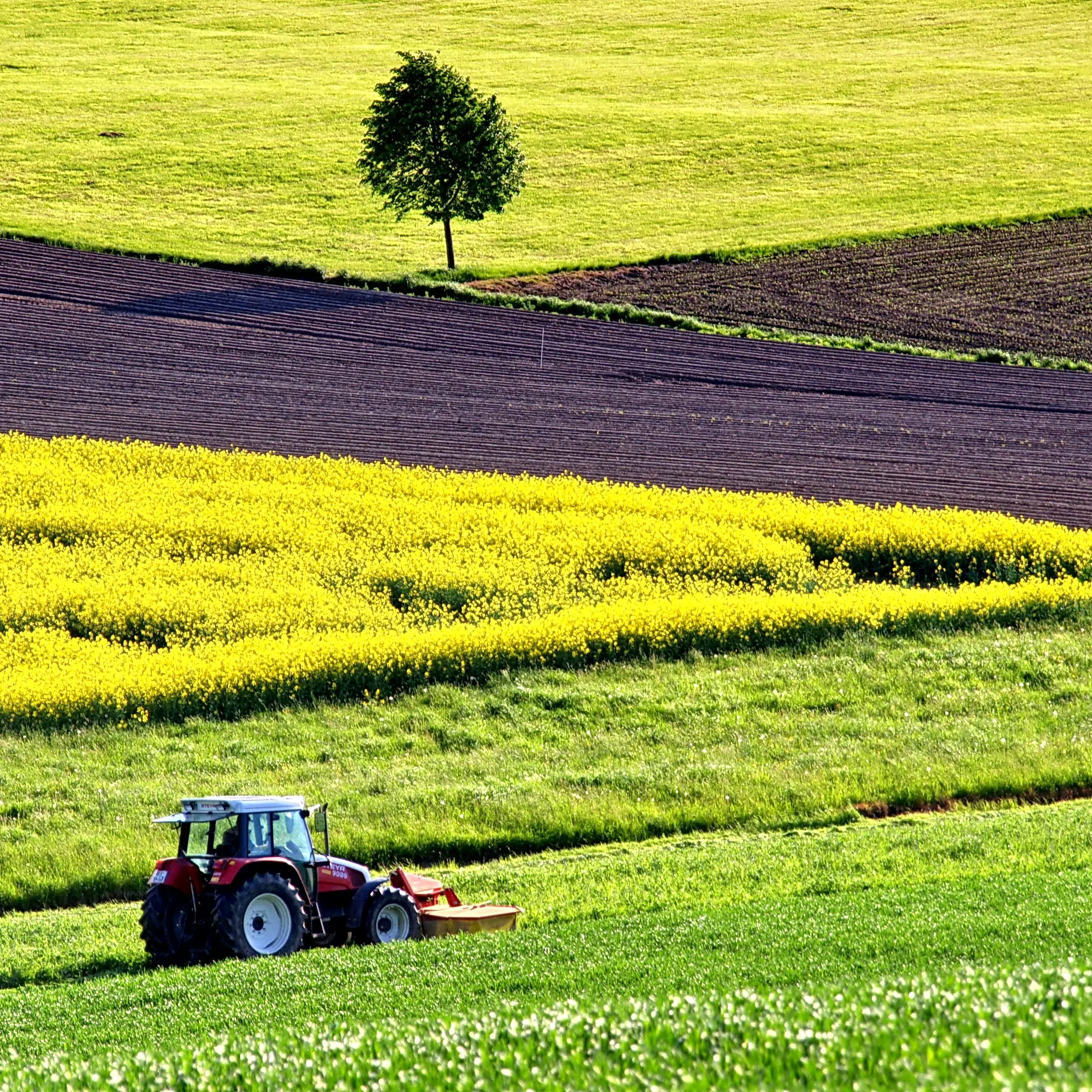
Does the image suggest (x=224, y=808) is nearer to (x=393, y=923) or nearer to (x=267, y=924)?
(x=267, y=924)

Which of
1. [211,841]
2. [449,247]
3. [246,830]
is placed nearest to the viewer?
[246,830]

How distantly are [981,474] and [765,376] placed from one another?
24.6ft

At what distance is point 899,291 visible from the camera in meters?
48.0

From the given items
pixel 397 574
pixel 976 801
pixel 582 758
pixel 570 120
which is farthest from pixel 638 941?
pixel 570 120

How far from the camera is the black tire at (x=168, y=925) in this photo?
13922 millimetres

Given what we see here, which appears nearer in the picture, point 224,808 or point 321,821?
point 224,808

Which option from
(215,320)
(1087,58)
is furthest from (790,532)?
(1087,58)

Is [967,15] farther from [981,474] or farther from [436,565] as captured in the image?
[436,565]

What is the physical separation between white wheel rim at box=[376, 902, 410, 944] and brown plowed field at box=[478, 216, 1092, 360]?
31.8 meters

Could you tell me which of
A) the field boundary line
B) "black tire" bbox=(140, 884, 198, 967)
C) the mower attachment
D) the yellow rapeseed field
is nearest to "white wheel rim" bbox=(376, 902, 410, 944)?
the mower attachment

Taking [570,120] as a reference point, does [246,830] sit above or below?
below

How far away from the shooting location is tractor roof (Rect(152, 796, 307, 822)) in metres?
14.4

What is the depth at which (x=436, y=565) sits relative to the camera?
2811cm

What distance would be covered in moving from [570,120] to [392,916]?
5696cm
